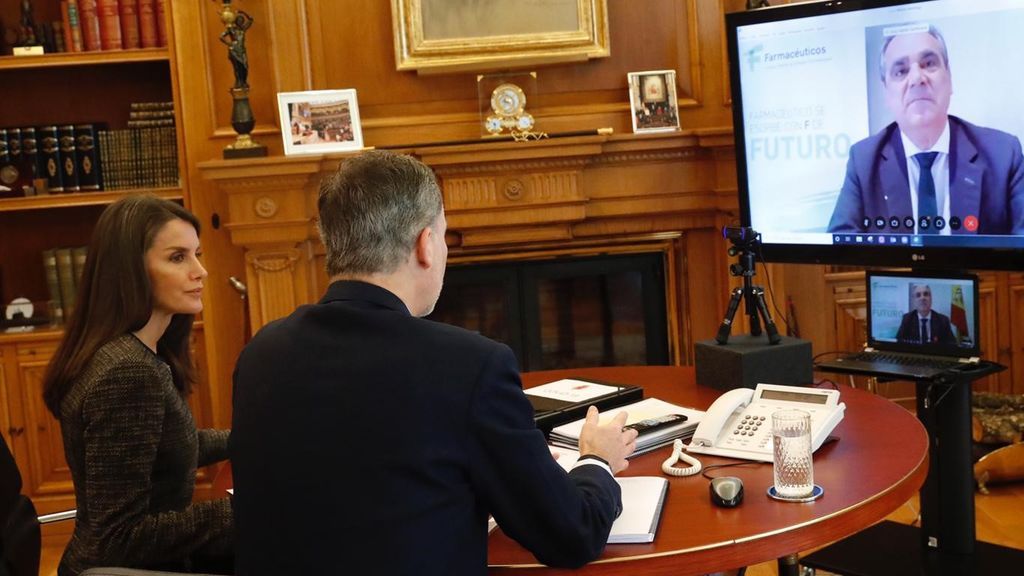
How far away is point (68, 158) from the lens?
423cm

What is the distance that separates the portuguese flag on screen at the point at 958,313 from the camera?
2.71 metres

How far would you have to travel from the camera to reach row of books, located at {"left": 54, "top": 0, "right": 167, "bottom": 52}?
4.14 metres

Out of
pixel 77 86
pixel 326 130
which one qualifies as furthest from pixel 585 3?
pixel 77 86

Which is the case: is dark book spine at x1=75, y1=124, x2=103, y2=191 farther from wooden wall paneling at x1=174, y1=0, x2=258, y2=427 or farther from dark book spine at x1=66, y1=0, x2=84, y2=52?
wooden wall paneling at x1=174, y1=0, x2=258, y2=427

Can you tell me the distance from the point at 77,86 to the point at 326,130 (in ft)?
3.69

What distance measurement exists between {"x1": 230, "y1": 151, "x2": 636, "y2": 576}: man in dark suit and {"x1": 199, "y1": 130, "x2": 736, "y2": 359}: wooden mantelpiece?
91.3 inches

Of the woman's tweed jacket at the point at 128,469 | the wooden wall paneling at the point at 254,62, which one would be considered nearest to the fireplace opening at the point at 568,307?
the wooden wall paneling at the point at 254,62

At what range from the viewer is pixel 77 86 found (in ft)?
14.4

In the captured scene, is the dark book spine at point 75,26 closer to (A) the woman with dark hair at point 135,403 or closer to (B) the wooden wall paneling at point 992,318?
(A) the woman with dark hair at point 135,403

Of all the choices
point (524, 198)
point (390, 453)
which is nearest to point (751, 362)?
point (390, 453)

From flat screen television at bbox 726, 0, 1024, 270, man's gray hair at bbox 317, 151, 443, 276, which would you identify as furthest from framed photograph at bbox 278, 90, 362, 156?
man's gray hair at bbox 317, 151, 443, 276

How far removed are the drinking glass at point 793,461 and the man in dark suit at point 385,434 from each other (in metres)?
0.36

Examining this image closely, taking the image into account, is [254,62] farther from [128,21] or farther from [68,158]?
[68,158]

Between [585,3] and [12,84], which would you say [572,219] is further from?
[12,84]
